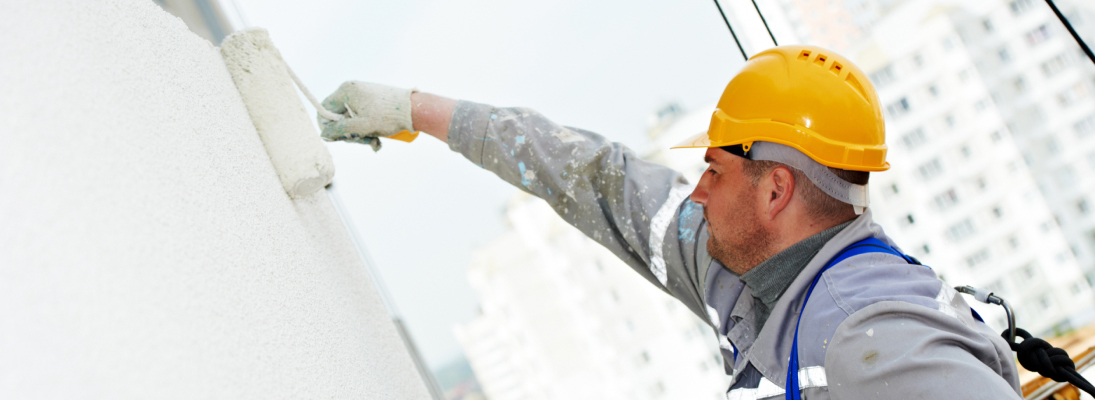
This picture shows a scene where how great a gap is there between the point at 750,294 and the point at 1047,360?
48 cm

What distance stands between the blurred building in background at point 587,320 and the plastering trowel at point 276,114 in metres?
19.9

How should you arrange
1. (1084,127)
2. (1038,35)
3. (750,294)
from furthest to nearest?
(1084,127)
(1038,35)
(750,294)

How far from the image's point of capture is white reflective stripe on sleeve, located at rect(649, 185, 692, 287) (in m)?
1.34

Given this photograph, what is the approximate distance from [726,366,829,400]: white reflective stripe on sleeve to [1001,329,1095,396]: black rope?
0.35 meters

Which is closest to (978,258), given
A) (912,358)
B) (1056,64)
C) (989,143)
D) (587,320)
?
(989,143)

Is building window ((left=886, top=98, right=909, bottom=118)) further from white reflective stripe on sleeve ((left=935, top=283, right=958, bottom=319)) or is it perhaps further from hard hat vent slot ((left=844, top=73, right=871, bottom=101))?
white reflective stripe on sleeve ((left=935, top=283, right=958, bottom=319))

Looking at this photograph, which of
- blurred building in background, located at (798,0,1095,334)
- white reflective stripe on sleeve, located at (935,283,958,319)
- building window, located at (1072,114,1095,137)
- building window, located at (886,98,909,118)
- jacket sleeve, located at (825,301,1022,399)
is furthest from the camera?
building window, located at (1072,114,1095,137)

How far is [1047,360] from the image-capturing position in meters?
1.00

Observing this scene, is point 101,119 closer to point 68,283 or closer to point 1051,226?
point 68,283

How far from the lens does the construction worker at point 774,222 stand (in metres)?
0.87

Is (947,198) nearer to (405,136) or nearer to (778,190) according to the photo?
(778,190)

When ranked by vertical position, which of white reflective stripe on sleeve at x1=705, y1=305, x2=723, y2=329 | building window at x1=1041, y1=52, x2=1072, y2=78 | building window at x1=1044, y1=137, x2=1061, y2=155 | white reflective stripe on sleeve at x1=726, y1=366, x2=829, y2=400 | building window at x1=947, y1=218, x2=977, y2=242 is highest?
white reflective stripe on sleeve at x1=705, y1=305, x2=723, y2=329

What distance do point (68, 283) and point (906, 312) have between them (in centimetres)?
99

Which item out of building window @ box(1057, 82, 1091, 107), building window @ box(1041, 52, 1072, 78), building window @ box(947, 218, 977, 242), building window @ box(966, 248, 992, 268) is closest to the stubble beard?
building window @ box(947, 218, 977, 242)
